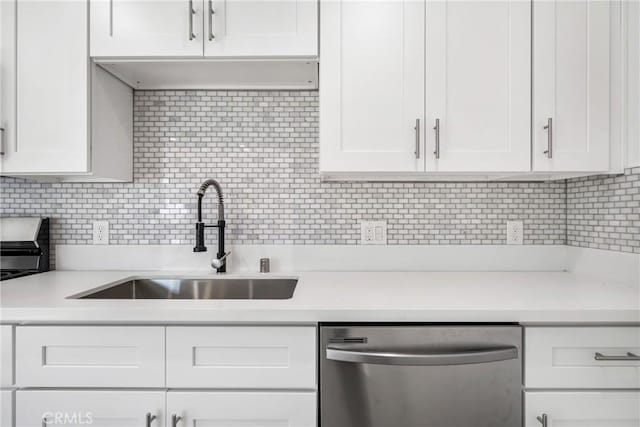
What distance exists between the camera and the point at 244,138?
1860 mm

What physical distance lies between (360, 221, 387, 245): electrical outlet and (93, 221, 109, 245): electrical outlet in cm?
121

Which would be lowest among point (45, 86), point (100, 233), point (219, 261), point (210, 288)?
point (210, 288)

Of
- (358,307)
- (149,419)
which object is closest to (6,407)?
(149,419)

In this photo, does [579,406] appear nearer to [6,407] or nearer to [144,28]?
[6,407]

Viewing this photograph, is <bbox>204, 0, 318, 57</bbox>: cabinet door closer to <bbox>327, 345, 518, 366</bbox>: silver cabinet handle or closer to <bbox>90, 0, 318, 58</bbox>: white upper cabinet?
<bbox>90, 0, 318, 58</bbox>: white upper cabinet

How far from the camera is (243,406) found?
117cm

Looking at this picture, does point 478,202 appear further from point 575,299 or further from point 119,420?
point 119,420

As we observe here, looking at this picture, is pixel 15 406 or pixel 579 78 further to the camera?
pixel 579 78

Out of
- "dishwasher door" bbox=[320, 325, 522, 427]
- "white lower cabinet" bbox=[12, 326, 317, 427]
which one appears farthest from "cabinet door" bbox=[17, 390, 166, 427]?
"dishwasher door" bbox=[320, 325, 522, 427]

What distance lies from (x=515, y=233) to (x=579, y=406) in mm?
845

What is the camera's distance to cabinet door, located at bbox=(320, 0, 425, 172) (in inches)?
59.1

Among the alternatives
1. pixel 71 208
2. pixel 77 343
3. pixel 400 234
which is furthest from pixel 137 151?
pixel 400 234

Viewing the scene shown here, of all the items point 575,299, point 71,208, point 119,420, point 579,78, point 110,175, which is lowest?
point 119,420

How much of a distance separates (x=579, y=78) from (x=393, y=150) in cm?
77
